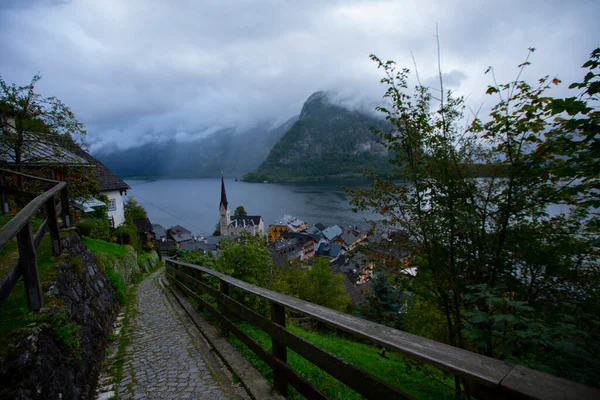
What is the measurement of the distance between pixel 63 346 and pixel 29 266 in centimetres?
83

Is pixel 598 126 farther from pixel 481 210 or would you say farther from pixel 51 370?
pixel 51 370

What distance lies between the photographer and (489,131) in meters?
3.73

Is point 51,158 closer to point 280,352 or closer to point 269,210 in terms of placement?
point 280,352

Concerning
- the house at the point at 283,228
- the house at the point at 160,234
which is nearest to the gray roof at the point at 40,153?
the house at the point at 160,234

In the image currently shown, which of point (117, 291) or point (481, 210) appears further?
point (117, 291)

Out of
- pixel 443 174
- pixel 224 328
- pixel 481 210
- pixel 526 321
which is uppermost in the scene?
pixel 443 174

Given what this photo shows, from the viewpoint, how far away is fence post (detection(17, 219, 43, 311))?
9.02ft

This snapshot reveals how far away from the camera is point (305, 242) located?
65875 millimetres

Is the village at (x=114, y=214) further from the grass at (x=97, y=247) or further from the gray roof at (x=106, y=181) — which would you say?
the grass at (x=97, y=247)

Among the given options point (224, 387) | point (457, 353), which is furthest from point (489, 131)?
point (224, 387)

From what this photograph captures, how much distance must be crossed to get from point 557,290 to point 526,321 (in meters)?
1.76

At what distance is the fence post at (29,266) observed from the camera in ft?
9.02

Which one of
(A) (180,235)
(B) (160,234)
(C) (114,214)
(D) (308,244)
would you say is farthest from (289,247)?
(C) (114,214)

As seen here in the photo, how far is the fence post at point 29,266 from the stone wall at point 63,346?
0.54 ft
